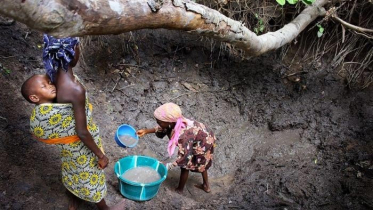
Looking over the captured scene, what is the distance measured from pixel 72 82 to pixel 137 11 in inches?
21.3

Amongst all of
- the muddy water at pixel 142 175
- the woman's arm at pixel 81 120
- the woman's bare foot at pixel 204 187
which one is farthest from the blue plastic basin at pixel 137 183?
the woman's arm at pixel 81 120

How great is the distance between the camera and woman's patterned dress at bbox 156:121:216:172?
2.90 m

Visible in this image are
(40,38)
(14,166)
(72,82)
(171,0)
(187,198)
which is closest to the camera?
(72,82)

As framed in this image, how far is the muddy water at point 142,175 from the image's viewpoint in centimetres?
306

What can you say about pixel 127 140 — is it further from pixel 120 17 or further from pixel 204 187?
pixel 120 17

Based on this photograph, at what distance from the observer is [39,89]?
192 cm

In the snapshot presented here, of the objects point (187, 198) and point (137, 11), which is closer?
point (137, 11)

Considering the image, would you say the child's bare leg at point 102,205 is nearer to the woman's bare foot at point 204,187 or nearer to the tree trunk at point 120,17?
the woman's bare foot at point 204,187

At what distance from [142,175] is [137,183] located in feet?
1.21

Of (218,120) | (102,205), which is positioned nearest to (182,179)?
(102,205)

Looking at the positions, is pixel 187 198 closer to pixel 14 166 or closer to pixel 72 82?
pixel 14 166

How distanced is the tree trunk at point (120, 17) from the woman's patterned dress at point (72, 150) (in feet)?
1.87

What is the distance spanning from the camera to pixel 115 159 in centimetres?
327

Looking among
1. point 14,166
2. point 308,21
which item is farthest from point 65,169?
point 308,21
